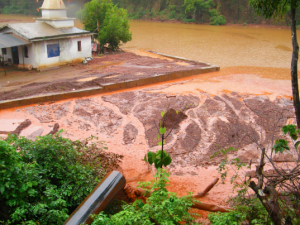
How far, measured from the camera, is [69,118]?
1154 cm

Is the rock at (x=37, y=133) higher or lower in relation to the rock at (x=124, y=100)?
lower

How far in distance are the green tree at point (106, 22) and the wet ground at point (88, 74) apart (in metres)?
2.16

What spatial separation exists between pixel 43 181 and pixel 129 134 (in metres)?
5.70

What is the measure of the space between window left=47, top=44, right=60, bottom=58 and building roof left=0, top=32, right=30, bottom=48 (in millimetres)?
1557

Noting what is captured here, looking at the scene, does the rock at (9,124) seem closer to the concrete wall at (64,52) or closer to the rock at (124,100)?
the rock at (124,100)

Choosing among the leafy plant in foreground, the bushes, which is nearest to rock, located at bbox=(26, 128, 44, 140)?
the leafy plant in foreground

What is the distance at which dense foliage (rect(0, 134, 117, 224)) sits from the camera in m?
4.48

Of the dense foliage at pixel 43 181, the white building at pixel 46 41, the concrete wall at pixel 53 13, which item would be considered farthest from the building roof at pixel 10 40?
the dense foliage at pixel 43 181

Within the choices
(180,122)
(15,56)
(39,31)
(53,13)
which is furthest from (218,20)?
(180,122)

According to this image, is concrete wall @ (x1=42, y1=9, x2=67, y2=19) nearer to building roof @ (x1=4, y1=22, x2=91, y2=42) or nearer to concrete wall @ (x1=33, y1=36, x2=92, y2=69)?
building roof @ (x1=4, y1=22, x2=91, y2=42)

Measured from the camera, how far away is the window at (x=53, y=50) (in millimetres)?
18484

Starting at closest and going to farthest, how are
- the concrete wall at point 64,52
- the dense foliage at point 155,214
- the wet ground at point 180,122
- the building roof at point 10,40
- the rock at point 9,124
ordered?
the dense foliage at point 155,214
the wet ground at point 180,122
the rock at point 9,124
the building roof at point 10,40
the concrete wall at point 64,52

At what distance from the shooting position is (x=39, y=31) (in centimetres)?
1839

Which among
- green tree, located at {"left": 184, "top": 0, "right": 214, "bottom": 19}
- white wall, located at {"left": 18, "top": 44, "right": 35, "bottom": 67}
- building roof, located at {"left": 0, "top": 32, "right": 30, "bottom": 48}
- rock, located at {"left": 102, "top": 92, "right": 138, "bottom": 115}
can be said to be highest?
green tree, located at {"left": 184, "top": 0, "right": 214, "bottom": 19}
